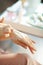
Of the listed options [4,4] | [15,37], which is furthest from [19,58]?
[4,4]

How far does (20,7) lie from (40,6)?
0.64 ft

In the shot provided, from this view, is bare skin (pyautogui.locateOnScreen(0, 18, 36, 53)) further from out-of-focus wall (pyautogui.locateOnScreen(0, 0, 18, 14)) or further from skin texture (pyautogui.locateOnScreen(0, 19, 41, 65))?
out-of-focus wall (pyautogui.locateOnScreen(0, 0, 18, 14))

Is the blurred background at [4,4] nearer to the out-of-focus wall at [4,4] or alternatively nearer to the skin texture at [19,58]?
the out-of-focus wall at [4,4]

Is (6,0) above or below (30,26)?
above

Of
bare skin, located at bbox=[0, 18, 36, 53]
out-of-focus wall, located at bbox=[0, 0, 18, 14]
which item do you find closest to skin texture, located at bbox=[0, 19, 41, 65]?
bare skin, located at bbox=[0, 18, 36, 53]

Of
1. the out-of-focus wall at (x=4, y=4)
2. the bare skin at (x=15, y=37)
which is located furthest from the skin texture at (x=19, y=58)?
the out-of-focus wall at (x=4, y=4)

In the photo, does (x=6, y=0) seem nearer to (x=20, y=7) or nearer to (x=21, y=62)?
(x=20, y=7)

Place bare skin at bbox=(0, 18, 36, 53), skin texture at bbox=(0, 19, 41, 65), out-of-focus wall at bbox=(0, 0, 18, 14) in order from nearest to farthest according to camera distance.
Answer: skin texture at bbox=(0, 19, 41, 65), bare skin at bbox=(0, 18, 36, 53), out-of-focus wall at bbox=(0, 0, 18, 14)

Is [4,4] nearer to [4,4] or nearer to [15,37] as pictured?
[4,4]

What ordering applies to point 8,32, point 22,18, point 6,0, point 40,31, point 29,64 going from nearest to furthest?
point 29,64
point 8,32
point 40,31
point 22,18
point 6,0

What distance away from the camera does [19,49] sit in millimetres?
646

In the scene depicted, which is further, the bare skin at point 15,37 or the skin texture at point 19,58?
the bare skin at point 15,37

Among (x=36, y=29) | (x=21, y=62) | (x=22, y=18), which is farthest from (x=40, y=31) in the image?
(x=21, y=62)

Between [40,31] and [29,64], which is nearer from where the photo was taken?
[29,64]
